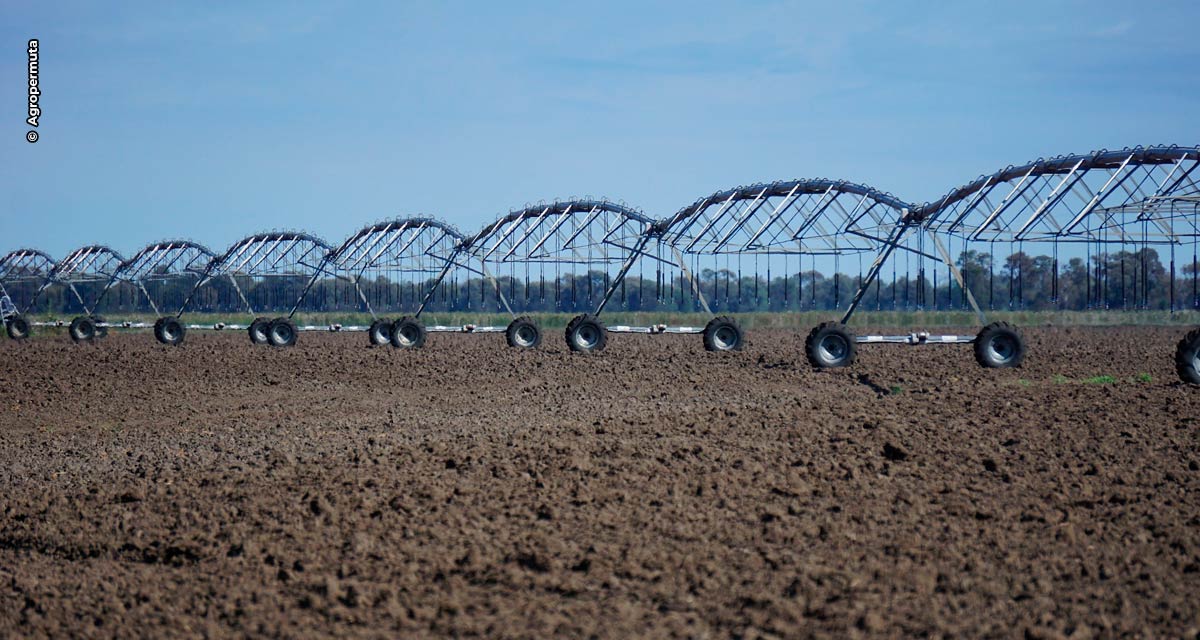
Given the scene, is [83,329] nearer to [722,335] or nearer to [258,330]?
[258,330]

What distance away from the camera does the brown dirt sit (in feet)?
18.2

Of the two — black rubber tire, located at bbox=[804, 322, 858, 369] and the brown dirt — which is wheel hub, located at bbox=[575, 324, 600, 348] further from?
the brown dirt

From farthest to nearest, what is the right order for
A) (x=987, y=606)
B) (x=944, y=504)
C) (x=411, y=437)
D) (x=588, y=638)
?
1. (x=411, y=437)
2. (x=944, y=504)
3. (x=987, y=606)
4. (x=588, y=638)

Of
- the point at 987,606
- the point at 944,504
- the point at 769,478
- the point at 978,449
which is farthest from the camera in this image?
the point at 978,449

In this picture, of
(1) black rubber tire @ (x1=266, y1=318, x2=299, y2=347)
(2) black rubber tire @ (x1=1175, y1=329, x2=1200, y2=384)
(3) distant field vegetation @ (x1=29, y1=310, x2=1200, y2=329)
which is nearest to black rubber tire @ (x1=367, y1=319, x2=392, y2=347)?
(1) black rubber tire @ (x1=266, y1=318, x2=299, y2=347)

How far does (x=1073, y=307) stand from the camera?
55375mm

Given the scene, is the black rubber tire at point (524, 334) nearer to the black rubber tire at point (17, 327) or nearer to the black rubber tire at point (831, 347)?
the black rubber tire at point (831, 347)

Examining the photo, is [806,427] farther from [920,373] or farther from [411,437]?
[920,373]

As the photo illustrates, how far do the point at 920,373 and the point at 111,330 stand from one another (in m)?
45.2

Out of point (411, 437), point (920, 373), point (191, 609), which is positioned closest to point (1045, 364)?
point (920, 373)

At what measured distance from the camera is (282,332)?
3394cm

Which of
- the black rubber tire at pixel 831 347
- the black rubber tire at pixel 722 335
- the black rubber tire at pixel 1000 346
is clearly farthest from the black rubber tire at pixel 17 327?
the black rubber tire at pixel 1000 346

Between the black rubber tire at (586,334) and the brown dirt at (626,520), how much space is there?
35.5 feet

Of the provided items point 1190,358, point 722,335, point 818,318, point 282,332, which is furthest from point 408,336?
point 818,318
